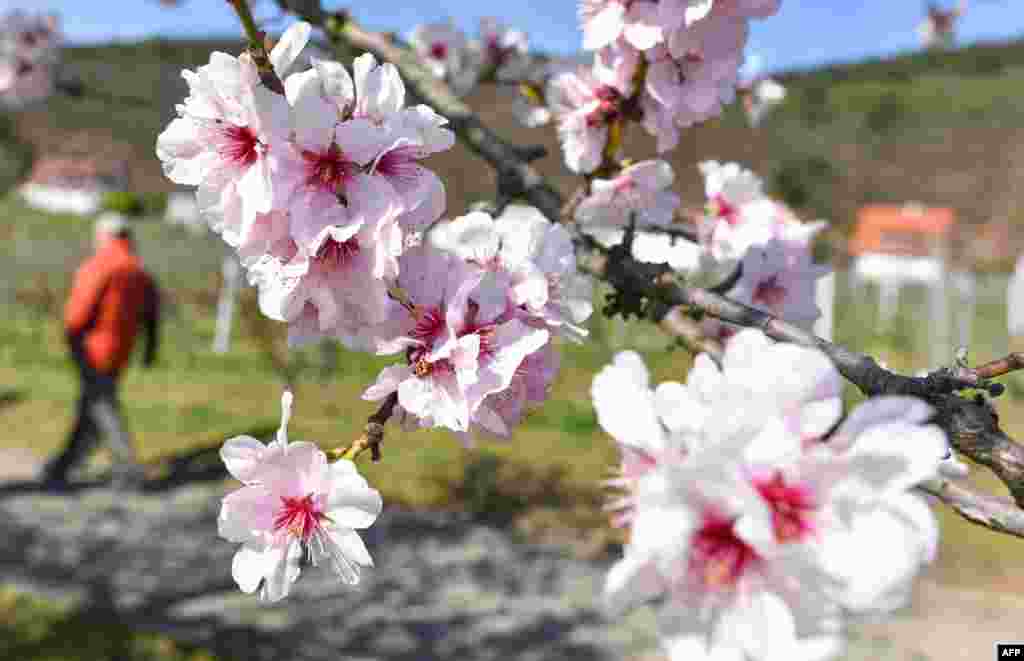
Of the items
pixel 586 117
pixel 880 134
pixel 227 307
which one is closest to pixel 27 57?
pixel 586 117

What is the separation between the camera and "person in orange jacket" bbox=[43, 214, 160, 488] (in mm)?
5297

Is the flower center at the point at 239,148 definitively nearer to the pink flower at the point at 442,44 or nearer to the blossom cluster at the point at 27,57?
the pink flower at the point at 442,44

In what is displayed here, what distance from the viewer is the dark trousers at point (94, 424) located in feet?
18.0

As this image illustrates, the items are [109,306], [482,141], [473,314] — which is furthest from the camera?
[109,306]

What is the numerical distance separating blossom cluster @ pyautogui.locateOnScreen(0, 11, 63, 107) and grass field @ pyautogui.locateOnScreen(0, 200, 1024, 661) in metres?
1.32

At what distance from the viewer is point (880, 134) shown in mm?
34281

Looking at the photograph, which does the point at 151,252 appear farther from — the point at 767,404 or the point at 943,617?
the point at 767,404

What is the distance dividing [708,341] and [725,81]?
1.05 ft

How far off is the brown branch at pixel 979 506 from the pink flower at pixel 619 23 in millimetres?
559

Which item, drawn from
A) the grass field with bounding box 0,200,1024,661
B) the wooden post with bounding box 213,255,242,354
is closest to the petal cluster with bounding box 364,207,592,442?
the grass field with bounding box 0,200,1024,661

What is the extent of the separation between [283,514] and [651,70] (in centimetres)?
65

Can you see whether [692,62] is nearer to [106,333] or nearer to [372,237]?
[372,237]

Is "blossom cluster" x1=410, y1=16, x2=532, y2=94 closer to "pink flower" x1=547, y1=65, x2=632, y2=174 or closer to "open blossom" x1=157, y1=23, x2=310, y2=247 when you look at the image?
"pink flower" x1=547, y1=65, x2=632, y2=174

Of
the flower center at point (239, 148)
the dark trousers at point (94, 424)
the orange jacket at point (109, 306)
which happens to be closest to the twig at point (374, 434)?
the flower center at point (239, 148)
